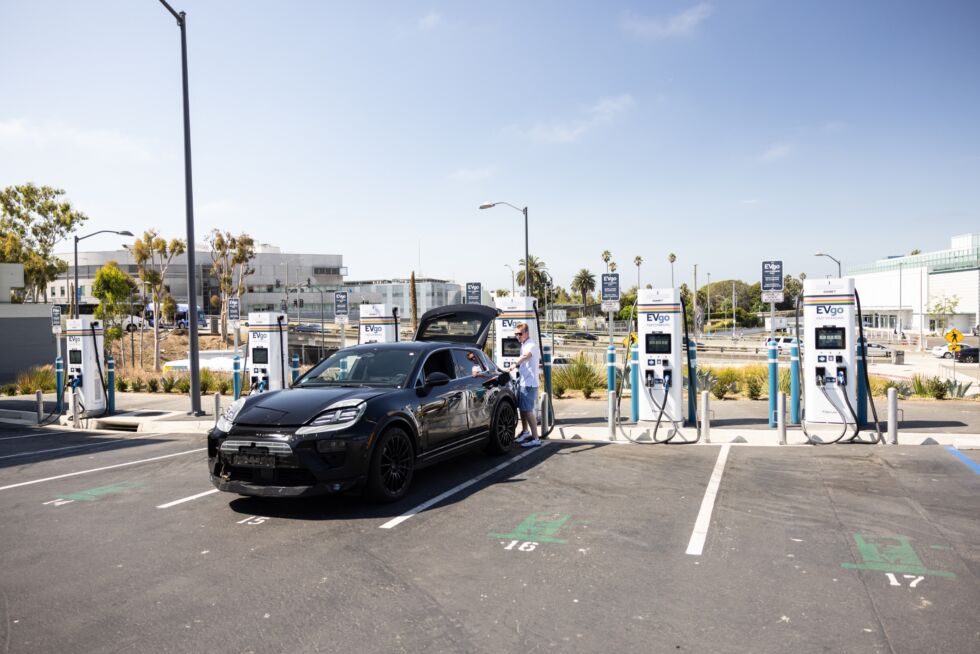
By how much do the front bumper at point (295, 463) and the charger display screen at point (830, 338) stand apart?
7679mm

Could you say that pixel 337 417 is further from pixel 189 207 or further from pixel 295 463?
pixel 189 207

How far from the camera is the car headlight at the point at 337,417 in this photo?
642 cm

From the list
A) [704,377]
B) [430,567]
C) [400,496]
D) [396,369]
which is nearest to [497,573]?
[430,567]

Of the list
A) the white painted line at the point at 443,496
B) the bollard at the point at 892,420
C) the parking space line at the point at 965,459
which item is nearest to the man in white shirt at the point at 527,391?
the white painted line at the point at 443,496

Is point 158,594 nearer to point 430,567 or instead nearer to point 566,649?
point 430,567

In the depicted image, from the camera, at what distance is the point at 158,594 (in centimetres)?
468

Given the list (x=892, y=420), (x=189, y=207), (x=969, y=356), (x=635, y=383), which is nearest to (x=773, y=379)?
(x=892, y=420)

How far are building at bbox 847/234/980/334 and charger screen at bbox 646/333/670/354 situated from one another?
220 ft

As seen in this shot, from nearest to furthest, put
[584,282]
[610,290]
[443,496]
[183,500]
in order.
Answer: [443,496] → [183,500] → [610,290] → [584,282]

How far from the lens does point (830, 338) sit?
423 inches

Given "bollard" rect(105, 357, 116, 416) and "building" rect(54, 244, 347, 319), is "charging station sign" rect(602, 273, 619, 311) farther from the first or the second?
"building" rect(54, 244, 347, 319)

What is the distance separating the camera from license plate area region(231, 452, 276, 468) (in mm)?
6324

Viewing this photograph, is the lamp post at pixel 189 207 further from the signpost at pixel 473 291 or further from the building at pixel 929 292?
the building at pixel 929 292

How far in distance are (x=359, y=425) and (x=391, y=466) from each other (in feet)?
2.11
